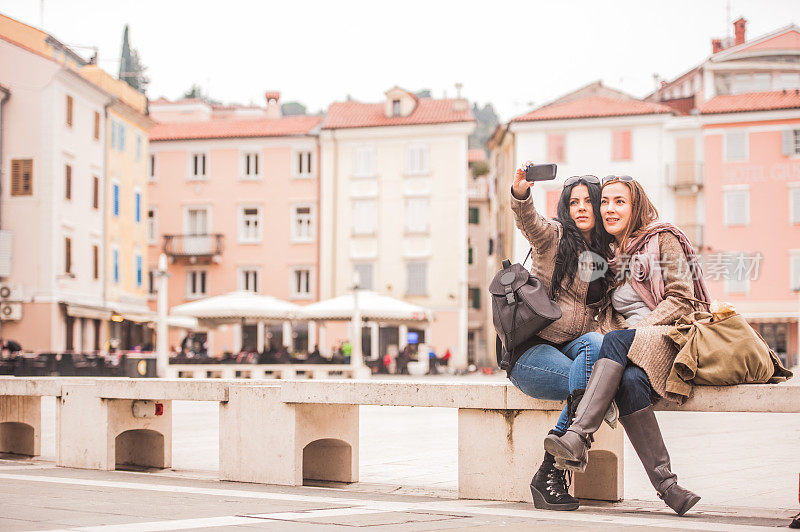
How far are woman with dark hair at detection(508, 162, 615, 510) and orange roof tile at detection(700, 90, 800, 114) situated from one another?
150 feet

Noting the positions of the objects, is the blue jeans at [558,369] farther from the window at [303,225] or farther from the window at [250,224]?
the window at [250,224]

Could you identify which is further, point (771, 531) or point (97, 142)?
point (97, 142)

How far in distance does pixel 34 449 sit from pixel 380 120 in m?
44.8

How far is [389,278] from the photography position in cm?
5234

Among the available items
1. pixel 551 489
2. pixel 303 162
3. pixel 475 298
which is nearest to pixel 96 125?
pixel 303 162

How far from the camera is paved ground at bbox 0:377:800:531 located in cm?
507

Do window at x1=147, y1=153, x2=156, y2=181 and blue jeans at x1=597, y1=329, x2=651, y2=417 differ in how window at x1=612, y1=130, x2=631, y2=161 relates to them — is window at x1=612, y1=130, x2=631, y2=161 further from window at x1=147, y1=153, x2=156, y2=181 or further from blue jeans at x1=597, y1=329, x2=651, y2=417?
blue jeans at x1=597, y1=329, x2=651, y2=417

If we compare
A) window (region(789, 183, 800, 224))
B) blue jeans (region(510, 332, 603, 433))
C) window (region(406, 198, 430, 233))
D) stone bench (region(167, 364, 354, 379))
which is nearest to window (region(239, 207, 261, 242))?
window (region(406, 198, 430, 233))

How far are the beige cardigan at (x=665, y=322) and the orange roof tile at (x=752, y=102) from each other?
45.9 m

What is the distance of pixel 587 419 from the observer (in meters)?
5.25

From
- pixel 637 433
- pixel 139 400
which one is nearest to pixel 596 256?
pixel 637 433

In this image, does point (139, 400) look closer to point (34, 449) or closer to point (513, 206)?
point (34, 449)

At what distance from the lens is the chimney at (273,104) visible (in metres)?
62.4

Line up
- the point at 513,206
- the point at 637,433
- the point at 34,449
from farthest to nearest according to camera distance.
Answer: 1. the point at 34,449
2. the point at 513,206
3. the point at 637,433
